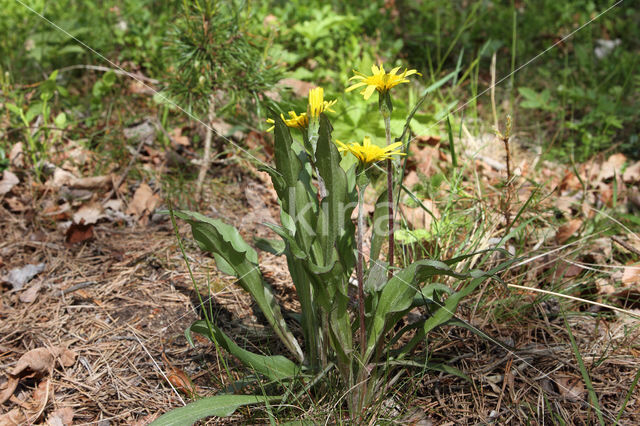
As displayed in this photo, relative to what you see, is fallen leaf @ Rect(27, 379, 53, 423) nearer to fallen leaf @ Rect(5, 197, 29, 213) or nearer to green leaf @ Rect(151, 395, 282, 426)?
green leaf @ Rect(151, 395, 282, 426)

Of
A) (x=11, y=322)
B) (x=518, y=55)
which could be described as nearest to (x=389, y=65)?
(x=518, y=55)

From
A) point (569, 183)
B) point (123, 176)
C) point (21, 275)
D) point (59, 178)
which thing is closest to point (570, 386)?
point (569, 183)

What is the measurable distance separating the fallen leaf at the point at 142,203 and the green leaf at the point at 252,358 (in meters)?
1.15

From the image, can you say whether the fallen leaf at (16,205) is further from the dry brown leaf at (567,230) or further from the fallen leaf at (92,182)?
the dry brown leaf at (567,230)

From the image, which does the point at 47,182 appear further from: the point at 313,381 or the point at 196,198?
the point at 313,381

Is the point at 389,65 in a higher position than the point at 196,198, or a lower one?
higher

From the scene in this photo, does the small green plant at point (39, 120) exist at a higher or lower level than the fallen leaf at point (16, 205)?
higher

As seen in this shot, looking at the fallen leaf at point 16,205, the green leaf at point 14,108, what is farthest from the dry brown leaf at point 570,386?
the green leaf at point 14,108

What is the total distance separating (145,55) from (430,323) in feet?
8.94

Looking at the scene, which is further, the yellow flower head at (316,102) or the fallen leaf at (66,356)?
the fallen leaf at (66,356)

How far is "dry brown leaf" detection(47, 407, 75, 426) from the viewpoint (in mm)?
1443

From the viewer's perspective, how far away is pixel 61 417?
57.6 inches

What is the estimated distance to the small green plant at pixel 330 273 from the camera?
1.21 meters

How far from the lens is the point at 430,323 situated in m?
1.35
